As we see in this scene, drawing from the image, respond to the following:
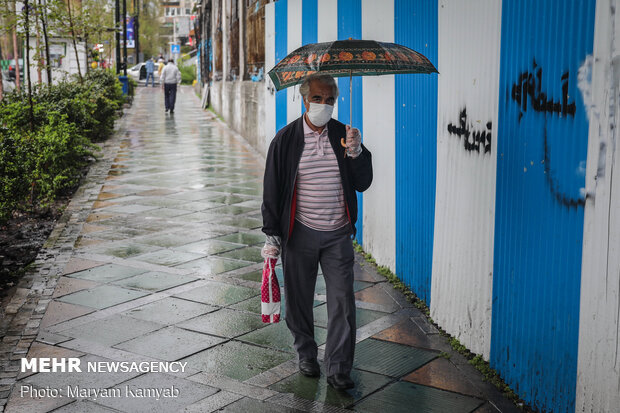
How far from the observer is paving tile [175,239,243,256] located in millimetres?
6629

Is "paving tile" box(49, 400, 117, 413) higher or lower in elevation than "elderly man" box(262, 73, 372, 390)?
lower

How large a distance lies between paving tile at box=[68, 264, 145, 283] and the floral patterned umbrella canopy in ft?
8.58

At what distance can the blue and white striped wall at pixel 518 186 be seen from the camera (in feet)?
9.52

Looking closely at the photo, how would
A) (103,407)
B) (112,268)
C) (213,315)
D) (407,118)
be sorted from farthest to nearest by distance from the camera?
(112,268), (407,118), (213,315), (103,407)

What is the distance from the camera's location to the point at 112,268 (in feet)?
19.7

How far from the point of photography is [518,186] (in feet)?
11.7

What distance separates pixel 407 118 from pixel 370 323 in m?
1.59

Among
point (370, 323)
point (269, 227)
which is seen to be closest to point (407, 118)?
point (370, 323)

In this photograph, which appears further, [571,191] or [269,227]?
[269,227]

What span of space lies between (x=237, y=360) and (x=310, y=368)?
0.49 meters

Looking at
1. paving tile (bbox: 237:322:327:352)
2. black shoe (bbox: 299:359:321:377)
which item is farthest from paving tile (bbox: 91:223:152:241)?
black shoe (bbox: 299:359:321:377)

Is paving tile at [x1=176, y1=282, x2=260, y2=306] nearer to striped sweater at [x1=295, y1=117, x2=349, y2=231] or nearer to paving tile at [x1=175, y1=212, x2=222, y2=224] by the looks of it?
striped sweater at [x1=295, y1=117, x2=349, y2=231]

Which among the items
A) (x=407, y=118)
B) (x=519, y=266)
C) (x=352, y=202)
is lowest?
(x=519, y=266)

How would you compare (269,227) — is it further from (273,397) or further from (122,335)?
(122,335)
